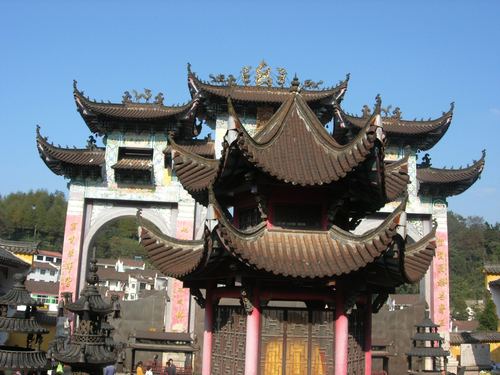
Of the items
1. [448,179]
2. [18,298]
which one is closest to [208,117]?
[448,179]

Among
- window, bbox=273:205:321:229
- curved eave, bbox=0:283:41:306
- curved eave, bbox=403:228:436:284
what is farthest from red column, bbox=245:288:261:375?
curved eave, bbox=0:283:41:306

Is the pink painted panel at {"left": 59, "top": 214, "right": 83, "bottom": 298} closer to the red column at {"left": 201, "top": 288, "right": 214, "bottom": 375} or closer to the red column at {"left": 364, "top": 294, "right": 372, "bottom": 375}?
the red column at {"left": 201, "top": 288, "right": 214, "bottom": 375}

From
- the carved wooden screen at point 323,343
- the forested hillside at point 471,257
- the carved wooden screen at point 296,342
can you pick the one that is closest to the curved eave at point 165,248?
the carved wooden screen at point 296,342

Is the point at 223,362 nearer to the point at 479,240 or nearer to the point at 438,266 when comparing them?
the point at 438,266

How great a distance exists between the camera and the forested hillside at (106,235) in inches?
4149

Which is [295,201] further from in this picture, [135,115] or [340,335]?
[135,115]

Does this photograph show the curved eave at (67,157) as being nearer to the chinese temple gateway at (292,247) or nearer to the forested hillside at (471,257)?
the chinese temple gateway at (292,247)

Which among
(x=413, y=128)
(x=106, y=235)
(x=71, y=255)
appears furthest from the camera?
(x=106, y=235)

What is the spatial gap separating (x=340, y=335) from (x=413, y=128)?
23.6m

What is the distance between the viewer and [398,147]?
3119 centimetres

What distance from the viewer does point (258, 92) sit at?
98.6 feet

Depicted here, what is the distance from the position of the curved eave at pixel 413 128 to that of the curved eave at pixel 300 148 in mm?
19668

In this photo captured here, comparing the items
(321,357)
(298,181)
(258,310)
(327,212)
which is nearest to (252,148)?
(298,181)

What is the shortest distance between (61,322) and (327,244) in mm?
22232
